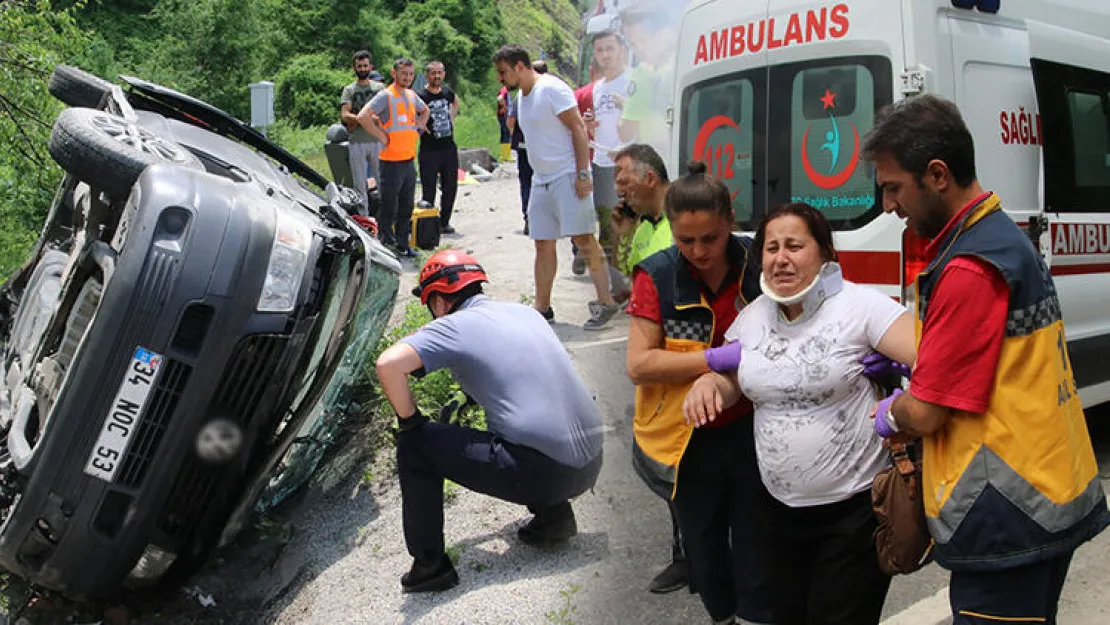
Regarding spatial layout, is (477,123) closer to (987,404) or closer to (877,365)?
(877,365)

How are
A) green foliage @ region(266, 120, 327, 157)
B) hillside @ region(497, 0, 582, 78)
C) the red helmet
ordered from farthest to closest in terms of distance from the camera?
hillside @ region(497, 0, 582, 78) < green foliage @ region(266, 120, 327, 157) < the red helmet

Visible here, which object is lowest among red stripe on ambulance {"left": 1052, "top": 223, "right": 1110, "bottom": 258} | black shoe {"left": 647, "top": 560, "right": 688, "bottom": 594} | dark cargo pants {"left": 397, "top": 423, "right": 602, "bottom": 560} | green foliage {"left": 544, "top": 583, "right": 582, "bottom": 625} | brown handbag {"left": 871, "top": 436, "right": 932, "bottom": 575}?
green foliage {"left": 544, "top": 583, "right": 582, "bottom": 625}

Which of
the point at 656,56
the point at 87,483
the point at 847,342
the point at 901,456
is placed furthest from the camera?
the point at 656,56

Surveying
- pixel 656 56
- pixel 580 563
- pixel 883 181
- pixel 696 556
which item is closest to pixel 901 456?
pixel 883 181

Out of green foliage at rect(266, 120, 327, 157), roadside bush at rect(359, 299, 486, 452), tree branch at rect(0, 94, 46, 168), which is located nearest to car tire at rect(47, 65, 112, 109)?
roadside bush at rect(359, 299, 486, 452)

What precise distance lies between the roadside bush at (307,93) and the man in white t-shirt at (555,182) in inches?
794

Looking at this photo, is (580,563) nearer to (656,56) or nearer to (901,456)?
(901,456)

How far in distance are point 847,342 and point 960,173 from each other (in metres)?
0.51

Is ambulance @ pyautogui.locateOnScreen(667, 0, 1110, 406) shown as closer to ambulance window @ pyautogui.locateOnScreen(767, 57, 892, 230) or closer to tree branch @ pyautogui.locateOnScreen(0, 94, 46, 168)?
ambulance window @ pyautogui.locateOnScreen(767, 57, 892, 230)

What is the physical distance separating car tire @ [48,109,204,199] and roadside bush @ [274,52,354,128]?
72.9 ft

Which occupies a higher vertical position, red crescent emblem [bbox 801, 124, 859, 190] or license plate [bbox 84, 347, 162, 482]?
red crescent emblem [bbox 801, 124, 859, 190]

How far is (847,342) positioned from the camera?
2584 mm

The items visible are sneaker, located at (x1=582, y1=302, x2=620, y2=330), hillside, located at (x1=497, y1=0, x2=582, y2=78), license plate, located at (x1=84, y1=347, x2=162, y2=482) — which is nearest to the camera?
license plate, located at (x1=84, y1=347, x2=162, y2=482)

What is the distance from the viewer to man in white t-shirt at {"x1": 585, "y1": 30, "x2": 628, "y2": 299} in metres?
7.95
